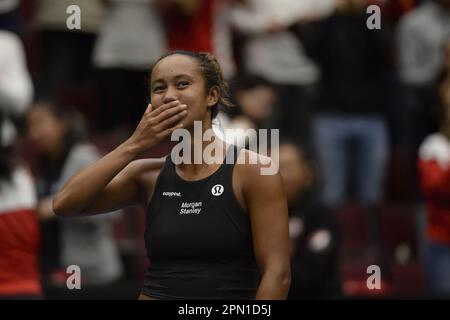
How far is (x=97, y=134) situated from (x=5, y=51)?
1967 mm

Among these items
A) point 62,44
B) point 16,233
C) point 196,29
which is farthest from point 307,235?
point 62,44

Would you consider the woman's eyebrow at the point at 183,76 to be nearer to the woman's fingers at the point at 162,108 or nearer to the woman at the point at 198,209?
the woman at the point at 198,209

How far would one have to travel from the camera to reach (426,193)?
7.19 m

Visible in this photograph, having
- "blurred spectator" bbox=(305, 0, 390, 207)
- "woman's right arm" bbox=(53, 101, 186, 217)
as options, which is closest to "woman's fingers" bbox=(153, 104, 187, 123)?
"woman's right arm" bbox=(53, 101, 186, 217)

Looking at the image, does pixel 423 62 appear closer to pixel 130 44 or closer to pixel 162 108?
pixel 130 44

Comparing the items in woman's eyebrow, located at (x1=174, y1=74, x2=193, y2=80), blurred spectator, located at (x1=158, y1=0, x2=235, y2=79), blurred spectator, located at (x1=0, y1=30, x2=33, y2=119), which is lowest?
blurred spectator, located at (x1=0, y1=30, x2=33, y2=119)

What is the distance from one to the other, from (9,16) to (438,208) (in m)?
3.77

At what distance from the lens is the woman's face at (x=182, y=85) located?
3895 millimetres

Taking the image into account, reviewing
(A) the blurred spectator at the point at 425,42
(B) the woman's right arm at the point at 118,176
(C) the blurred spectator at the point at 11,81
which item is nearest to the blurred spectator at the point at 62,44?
(C) the blurred spectator at the point at 11,81

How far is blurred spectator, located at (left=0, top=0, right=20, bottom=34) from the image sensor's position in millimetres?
8816

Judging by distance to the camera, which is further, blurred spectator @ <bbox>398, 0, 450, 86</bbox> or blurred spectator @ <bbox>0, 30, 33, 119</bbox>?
blurred spectator @ <bbox>398, 0, 450, 86</bbox>

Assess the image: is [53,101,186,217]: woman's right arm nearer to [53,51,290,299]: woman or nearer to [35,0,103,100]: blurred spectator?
[53,51,290,299]: woman

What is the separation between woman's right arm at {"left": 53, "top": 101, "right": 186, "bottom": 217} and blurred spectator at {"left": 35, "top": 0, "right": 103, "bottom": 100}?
15.1 ft
